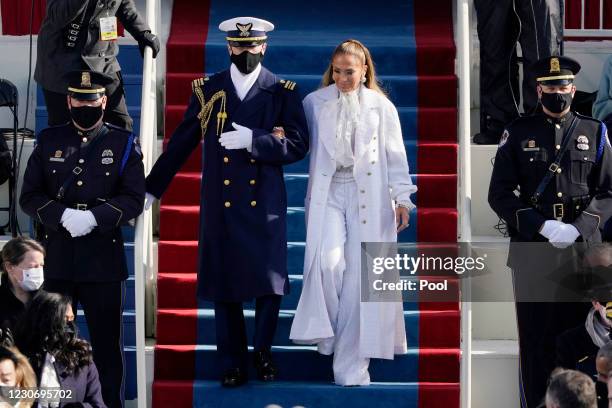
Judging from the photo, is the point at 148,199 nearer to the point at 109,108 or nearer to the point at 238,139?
the point at 238,139

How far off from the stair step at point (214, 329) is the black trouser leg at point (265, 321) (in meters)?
0.39

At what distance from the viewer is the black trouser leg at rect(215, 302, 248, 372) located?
9031 mm

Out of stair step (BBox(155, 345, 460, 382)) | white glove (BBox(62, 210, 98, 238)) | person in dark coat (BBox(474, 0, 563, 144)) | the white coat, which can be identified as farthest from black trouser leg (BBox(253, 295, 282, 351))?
person in dark coat (BBox(474, 0, 563, 144))

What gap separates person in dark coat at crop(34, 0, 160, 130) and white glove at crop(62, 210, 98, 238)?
103 cm

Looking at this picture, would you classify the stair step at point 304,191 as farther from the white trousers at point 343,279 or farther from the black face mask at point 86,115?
the black face mask at point 86,115

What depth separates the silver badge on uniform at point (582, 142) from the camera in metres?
8.95

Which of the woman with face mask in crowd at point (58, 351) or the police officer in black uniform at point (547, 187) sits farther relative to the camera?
the police officer in black uniform at point (547, 187)

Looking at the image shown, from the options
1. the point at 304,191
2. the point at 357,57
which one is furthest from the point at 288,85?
the point at 304,191

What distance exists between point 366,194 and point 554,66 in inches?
44.9

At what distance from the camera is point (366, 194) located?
363 inches

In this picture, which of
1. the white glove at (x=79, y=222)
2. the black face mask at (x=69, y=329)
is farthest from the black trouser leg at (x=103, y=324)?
the black face mask at (x=69, y=329)

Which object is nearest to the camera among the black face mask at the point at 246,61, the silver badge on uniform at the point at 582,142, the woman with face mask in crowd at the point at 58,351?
the woman with face mask in crowd at the point at 58,351

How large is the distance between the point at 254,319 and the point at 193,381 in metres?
0.50

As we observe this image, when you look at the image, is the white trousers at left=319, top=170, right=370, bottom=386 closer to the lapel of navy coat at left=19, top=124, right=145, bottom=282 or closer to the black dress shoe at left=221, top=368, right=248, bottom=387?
the black dress shoe at left=221, top=368, right=248, bottom=387
